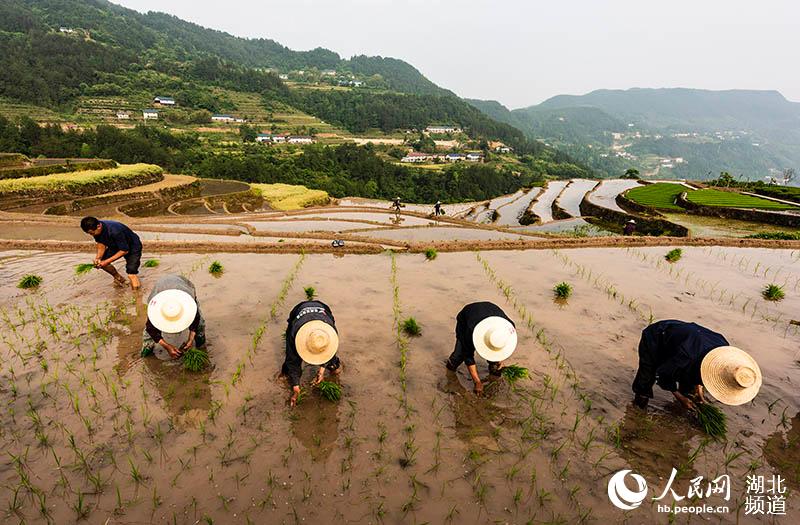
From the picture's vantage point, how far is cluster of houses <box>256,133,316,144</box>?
75.1 metres

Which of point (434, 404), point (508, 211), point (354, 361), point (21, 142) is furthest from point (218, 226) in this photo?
point (21, 142)

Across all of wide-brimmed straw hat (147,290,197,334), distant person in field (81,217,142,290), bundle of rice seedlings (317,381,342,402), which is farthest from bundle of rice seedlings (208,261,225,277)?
bundle of rice seedlings (317,381,342,402)

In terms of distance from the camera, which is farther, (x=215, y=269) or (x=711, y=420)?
(x=215, y=269)

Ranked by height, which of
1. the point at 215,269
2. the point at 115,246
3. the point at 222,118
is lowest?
the point at 215,269

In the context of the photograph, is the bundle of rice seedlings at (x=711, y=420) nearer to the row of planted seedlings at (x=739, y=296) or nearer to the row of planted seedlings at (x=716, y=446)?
the row of planted seedlings at (x=716, y=446)

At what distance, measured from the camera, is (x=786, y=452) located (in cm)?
414

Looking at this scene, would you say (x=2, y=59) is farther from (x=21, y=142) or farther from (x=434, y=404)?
(x=434, y=404)

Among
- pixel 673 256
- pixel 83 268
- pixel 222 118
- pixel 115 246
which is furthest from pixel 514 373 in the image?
pixel 222 118

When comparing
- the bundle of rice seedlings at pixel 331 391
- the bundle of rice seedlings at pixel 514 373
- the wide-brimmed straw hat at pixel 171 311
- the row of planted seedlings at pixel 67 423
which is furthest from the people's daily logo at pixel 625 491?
the wide-brimmed straw hat at pixel 171 311

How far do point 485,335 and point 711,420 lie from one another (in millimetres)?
2882

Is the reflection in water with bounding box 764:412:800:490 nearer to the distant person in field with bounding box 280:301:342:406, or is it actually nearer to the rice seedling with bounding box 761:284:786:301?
the rice seedling with bounding box 761:284:786:301

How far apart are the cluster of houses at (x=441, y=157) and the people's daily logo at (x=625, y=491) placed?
270 ft

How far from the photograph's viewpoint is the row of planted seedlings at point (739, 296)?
7137 millimetres

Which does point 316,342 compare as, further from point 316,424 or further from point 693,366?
point 693,366
